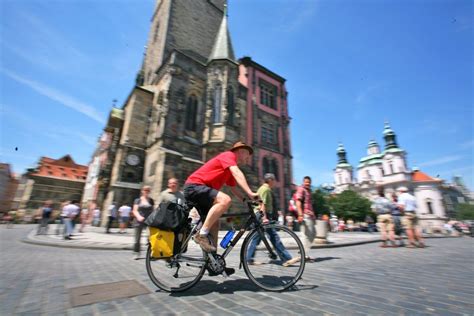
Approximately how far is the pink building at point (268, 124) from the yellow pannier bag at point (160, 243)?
64.8 feet

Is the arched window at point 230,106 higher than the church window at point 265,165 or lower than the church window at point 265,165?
higher

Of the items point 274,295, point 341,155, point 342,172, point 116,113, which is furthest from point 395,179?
point 274,295

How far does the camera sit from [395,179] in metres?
52.6

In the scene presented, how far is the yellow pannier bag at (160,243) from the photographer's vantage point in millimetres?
2416

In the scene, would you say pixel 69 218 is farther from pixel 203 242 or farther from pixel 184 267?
pixel 203 242

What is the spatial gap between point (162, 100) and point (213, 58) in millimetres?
5812

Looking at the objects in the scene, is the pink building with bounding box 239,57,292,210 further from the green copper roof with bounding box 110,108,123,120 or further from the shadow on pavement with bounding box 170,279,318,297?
the shadow on pavement with bounding box 170,279,318,297

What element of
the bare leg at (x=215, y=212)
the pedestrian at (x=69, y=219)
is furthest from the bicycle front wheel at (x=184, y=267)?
the pedestrian at (x=69, y=219)

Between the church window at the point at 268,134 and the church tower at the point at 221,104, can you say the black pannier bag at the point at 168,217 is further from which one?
the church window at the point at 268,134

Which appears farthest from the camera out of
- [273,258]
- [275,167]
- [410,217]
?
[275,167]

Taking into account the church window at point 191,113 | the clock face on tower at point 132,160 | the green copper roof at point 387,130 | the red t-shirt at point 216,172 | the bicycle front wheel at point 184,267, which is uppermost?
the green copper roof at point 387,130

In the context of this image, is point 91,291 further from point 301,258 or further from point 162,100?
point 162,100

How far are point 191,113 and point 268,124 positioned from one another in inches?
408

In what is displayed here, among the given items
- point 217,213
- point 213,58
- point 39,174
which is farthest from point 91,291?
point 39,174
